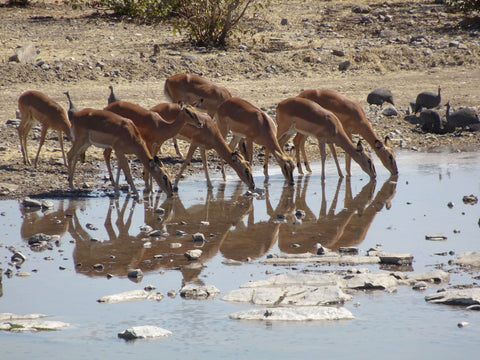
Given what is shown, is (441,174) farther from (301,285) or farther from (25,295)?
(25,295)

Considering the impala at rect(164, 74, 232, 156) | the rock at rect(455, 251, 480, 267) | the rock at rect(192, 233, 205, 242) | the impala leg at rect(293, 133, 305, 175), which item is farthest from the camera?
the impala at rect(164, 74, 232, 156)

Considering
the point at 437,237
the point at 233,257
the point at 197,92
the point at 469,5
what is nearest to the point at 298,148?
the point at 197,92

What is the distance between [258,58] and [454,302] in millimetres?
15058

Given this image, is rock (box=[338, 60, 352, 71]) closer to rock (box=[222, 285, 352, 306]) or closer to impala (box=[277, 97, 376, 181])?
impala (box=[277, 97, 376, 181])

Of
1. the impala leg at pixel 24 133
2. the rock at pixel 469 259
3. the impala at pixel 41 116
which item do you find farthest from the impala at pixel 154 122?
the rock at pixel 469 259

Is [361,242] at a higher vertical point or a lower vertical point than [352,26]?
lower

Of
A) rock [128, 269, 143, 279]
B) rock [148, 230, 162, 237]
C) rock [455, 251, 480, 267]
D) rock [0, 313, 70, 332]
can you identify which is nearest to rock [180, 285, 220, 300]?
rock [128, 269, 143, 279]

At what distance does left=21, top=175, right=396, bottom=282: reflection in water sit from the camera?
869 centimetres

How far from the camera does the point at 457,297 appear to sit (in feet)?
23.6

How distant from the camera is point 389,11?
26.8m

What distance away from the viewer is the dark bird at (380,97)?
1819cm

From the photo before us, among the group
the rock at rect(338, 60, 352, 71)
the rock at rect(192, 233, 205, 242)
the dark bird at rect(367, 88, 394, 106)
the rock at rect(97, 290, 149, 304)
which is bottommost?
the rock at rect(97, 290, 149, 304)

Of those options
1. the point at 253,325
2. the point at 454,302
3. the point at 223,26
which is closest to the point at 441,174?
the point at 454,302

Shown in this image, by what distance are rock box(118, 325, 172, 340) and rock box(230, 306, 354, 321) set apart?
26.7 inches
